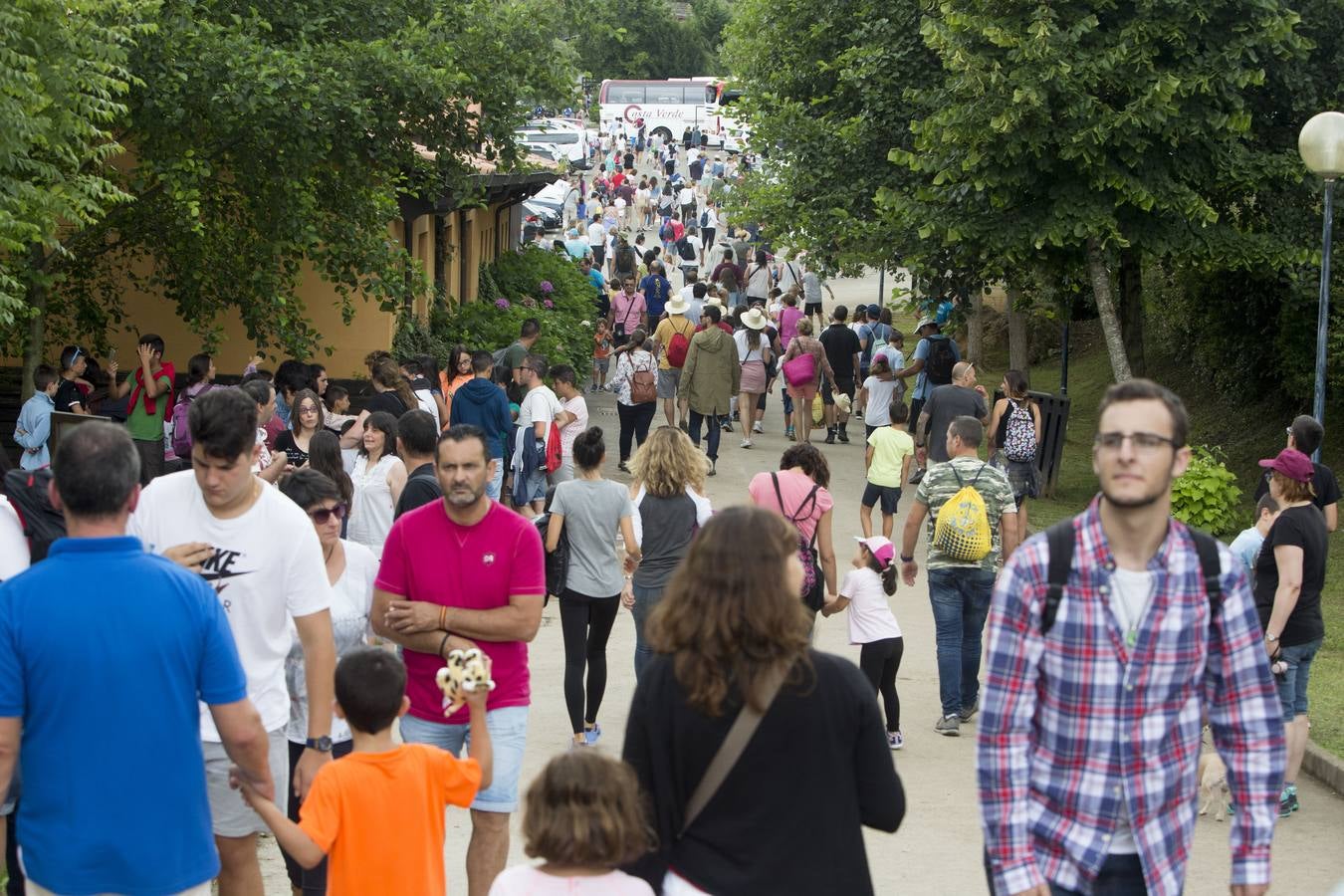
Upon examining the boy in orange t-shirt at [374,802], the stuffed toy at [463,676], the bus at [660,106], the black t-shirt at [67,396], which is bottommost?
the boy in orange t-shirt at [374,802]

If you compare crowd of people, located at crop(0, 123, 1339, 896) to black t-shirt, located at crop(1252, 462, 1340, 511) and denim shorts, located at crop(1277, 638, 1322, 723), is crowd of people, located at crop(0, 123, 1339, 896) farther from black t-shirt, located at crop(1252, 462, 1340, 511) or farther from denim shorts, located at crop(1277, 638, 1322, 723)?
black t-shirt, located at crop(1252, 462, 1340, 511)

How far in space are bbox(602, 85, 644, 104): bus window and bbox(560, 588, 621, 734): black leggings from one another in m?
60.3

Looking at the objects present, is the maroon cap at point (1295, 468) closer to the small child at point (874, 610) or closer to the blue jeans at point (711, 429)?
the small child at point (874, 610)

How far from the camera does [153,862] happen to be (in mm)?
3979

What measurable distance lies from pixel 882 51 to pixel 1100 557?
660 inches

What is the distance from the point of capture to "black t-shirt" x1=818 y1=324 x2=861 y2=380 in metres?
20.1

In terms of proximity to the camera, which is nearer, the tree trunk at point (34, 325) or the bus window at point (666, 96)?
the tree trunk at point (34, 325)

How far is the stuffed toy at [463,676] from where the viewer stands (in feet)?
15.3

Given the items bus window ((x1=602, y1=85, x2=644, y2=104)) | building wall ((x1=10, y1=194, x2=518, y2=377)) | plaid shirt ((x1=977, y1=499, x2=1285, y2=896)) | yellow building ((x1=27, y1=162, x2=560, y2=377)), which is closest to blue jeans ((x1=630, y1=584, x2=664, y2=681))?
plaid shirt ((x1=977, y1=499, x2=1285, y2=896))

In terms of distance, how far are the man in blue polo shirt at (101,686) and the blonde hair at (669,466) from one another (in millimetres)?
4342

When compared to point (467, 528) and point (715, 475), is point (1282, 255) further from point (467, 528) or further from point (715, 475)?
point (467, 528)

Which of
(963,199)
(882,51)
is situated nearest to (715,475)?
(963,199)

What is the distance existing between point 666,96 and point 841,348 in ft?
160

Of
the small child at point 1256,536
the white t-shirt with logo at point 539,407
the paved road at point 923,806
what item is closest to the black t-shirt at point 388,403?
the white t-shirt with logo at point 539,407
